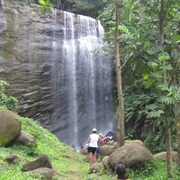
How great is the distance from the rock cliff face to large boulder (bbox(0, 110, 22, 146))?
257 inches

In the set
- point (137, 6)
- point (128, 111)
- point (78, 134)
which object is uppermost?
point (137, 6)

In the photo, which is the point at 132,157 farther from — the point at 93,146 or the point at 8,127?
the point at 8,127

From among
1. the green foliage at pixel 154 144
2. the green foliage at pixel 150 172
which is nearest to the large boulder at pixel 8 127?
the green foliage at pixel 150 172

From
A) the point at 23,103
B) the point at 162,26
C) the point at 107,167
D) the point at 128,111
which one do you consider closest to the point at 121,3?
the point at 162,26

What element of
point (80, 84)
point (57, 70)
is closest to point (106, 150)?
point (57, 70)

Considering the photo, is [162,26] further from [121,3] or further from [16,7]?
[16,7]

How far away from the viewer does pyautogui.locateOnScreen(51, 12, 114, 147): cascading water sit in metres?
17.6

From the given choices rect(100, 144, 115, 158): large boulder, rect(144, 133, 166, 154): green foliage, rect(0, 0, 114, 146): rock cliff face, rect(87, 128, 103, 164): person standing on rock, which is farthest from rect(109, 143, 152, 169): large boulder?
rect(0, 0, 114, 146): rock cliff face

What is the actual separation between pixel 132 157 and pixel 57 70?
11.3 m

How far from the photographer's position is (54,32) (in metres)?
17.9

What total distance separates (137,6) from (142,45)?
1262 millimetres

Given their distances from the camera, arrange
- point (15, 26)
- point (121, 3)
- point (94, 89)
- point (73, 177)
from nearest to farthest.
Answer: point (73, 177), point (121, 3), point (15, 26), point (94, 89)

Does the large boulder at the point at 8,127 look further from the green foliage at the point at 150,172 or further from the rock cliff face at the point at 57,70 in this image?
the rock cliff face at the point at 57,70

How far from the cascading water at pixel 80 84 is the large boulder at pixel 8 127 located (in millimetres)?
8056
